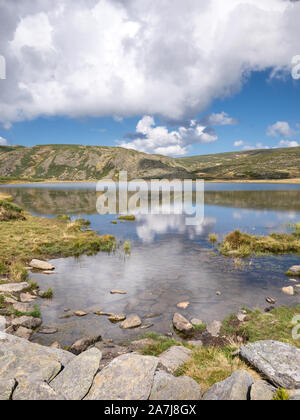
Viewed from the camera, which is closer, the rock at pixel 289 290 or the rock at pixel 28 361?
the rock at pixel 28 361

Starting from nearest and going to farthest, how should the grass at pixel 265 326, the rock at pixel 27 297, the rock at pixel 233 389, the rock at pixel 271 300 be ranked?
the rock at pixel 233 389 → the grass at pixel 265 326 → the rock at pixel 271 300 → the rock at pixel 27 297

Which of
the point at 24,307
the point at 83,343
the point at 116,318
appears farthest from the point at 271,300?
the point at 24,307

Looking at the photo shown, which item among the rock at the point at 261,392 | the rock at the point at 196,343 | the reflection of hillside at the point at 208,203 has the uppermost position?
the reflection of hillside at the point at 208,203

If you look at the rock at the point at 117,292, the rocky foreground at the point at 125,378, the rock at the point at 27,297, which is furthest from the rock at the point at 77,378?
the rock at the point at 27,297

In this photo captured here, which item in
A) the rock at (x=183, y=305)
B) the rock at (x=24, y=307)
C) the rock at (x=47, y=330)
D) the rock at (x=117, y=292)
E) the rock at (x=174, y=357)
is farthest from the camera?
the rock at (x=117, y=292)

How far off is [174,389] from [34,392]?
312 centimetres

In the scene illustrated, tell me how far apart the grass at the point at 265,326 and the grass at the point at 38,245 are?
1303 cm

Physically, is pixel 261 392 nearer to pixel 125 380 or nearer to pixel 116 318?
pixel 125 380

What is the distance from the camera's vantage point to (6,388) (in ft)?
17.0

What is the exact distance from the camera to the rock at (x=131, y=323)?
10.9 m

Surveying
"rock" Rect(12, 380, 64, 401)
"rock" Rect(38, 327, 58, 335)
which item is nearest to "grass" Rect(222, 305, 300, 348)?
"rock" Rect(12, 380, 64, 401)

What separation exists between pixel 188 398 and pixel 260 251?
19253 mm

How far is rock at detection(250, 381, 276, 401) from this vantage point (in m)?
5.03

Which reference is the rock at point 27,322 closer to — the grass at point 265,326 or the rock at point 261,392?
the grass at point 265,326
